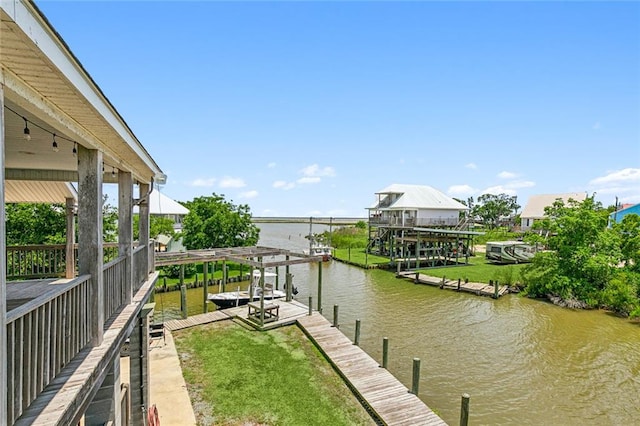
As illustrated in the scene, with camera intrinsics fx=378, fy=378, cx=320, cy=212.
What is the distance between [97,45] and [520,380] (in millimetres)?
15848

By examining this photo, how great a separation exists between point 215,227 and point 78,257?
25.4 meters

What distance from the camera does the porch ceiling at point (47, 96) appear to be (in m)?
2.29

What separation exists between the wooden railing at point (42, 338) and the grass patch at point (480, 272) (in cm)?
2763

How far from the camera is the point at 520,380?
13.2 m

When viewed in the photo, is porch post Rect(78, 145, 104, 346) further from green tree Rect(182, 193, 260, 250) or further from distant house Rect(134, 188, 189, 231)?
distant house Rect(134, 188, 189, 231)

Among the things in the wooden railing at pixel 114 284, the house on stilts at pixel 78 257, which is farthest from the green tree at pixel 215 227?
the wooden railing at pixel 114 284

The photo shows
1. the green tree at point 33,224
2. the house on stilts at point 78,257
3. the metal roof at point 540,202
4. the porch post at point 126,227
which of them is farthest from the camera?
the metal roof at point 540,202

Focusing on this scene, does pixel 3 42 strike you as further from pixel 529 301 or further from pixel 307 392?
pixel 529 301

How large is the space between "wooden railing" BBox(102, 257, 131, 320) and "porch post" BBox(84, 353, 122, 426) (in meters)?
1.00

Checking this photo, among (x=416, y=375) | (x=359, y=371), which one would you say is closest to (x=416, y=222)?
(x=359, y=371)

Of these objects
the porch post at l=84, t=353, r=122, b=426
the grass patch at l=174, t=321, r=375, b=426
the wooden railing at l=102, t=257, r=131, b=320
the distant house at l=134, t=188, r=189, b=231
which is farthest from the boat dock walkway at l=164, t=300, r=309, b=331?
the distant house at l=134, t=188, r=189, b=231

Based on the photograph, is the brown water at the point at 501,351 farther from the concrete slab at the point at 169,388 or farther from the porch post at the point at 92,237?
the porch post at the point at 92,237

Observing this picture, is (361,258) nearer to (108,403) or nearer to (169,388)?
(169,388)

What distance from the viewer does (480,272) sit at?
31891mm
